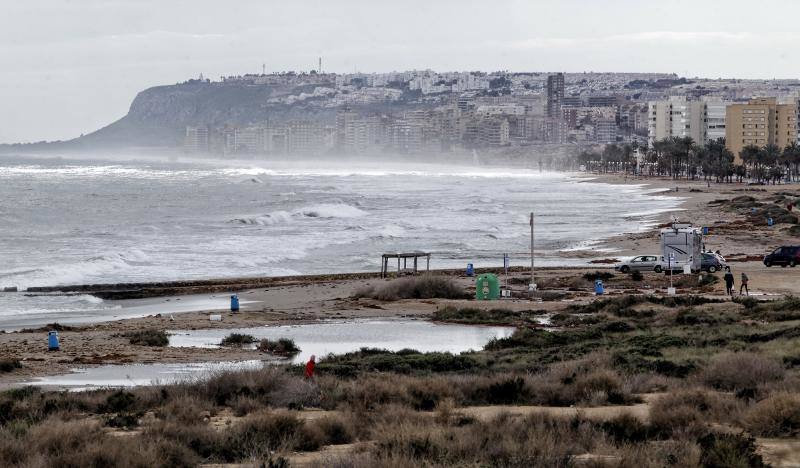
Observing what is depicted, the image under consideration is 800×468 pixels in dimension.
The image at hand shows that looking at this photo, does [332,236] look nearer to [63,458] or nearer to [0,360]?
[0,360]

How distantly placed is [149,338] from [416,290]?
1009cm

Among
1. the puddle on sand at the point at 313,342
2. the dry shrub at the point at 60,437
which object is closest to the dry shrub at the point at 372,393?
the dry shrub at the point at 60,437

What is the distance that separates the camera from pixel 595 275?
34156mm

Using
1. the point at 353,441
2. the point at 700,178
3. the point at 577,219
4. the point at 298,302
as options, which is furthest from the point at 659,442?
the point at 700,178

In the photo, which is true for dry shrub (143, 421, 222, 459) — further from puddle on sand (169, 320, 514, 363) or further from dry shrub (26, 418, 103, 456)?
puddle on sand (169, 320, 514, 363)

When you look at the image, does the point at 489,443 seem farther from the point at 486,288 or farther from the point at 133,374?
the point at 486,288

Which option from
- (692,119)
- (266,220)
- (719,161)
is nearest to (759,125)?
(692,119)

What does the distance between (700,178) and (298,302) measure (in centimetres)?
12481

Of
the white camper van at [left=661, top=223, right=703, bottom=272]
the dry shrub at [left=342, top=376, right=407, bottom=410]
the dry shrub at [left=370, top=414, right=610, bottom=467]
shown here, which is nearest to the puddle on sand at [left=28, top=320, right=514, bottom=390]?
the dry shrub at [left=342, top=376, right=407, bottom=410]

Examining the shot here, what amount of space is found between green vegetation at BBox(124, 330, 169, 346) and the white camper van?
1765 centimetres

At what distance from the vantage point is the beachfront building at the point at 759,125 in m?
168

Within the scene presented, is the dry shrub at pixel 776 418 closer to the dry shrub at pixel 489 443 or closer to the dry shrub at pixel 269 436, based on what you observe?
the dry shrub at pixel 489 443

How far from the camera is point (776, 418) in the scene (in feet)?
35.7

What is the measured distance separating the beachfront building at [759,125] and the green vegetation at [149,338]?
15410 cm
